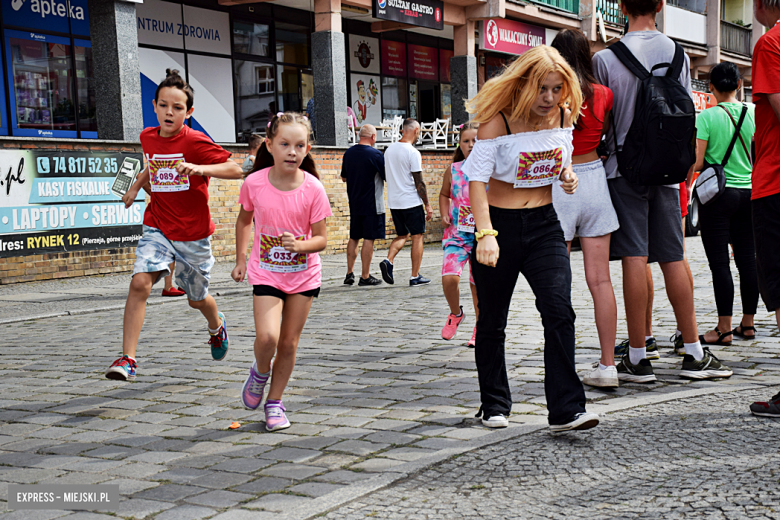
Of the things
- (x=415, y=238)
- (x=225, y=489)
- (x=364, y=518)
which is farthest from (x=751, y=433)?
(x=415, y=238)

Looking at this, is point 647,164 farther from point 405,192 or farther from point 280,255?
point 405,192

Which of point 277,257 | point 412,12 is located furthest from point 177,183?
point 412,12

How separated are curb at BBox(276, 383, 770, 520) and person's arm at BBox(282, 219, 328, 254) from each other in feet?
3.79

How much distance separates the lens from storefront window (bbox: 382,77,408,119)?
2684cm

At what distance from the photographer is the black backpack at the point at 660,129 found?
490cm

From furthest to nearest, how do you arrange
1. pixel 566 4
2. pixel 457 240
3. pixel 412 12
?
pixel 566 4 → pixel 412 12 → pixel 457 240

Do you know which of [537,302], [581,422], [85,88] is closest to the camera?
[581,422]

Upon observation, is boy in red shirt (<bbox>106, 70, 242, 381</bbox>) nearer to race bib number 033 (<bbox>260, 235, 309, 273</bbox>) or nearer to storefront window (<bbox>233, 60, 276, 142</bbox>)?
race bib number 033 (<bbox>260, 235, 309, 273</bbox>)

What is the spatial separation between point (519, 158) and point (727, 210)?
10.00 ft

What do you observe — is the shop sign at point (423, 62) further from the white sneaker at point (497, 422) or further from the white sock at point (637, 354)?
the white sneaker at point (497, 422)

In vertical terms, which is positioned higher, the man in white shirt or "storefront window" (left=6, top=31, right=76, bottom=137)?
"storefront window" (left=6, top=31, right=76, bottom=137)

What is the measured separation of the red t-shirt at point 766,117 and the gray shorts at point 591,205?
0.83 meters

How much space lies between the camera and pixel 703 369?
5270mm

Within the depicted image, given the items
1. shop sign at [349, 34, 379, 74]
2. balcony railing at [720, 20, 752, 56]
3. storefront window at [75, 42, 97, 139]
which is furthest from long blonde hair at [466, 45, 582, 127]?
balcony railing at [720, 20, 752, 56]
